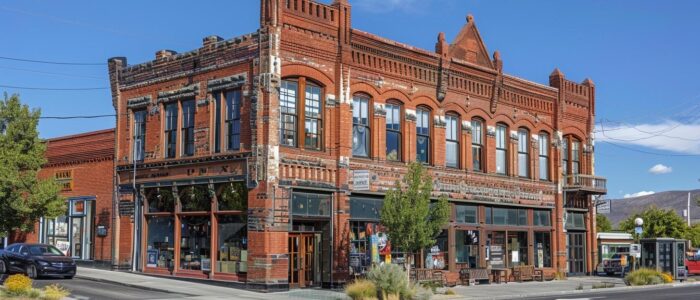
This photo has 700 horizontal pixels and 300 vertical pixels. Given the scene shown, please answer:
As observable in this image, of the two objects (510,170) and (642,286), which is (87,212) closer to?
(510,170)

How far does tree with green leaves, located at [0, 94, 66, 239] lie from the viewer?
107ft

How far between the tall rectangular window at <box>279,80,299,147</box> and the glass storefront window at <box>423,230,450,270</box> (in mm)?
8623

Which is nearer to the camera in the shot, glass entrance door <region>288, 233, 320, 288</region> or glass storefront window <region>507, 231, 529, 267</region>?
glass entrance door <region>288, 233, 320, 288</region>

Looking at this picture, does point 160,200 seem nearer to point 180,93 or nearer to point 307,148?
point 180,93

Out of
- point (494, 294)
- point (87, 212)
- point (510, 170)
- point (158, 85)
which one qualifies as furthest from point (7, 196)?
point (510, 170)

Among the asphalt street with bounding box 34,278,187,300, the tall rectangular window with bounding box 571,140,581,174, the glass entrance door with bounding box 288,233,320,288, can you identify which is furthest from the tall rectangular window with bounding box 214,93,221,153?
the tall rectangular window with bounding box 571,140,581,174

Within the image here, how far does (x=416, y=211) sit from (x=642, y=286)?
599 inches

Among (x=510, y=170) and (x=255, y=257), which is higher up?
(x=510, y=170)

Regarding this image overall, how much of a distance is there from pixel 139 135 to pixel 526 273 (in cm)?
1866

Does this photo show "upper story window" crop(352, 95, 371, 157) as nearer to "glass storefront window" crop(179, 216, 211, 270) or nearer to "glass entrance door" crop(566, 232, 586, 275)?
"glass storefront window" crop(179, 216, 211, 270)

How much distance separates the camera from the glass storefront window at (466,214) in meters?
34.7

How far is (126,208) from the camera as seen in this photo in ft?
106

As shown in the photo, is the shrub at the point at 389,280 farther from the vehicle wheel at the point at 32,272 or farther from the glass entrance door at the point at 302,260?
the vehicle wheel at the point at 32,272

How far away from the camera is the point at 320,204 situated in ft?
94.3
